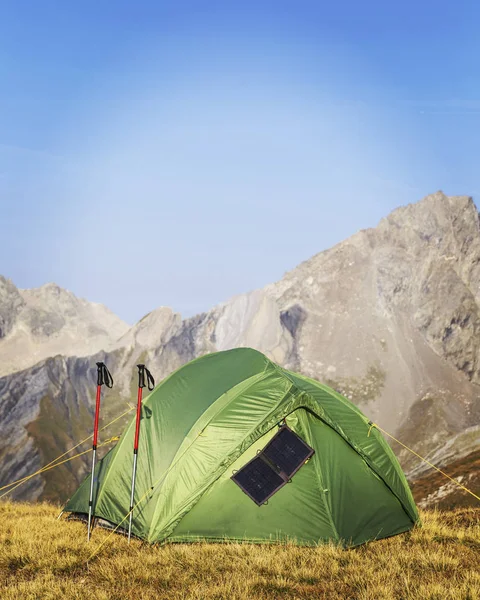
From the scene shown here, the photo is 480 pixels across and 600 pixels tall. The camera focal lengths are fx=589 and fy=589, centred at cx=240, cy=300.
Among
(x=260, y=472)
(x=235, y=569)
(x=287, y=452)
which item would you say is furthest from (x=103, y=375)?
(x=235, y=569)

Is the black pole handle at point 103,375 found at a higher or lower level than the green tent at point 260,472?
higher

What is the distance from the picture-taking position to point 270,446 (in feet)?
37.1

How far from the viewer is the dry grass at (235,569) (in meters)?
7.66

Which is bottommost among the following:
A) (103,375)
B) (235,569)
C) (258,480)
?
(235,569)

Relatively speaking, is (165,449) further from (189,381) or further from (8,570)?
(8,570)

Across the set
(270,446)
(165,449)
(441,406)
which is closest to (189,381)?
(165,449)

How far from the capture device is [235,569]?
8.70 m

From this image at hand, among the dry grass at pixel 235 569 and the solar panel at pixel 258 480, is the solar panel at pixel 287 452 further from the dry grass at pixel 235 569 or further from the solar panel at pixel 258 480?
the dry grass at pixel 235 569

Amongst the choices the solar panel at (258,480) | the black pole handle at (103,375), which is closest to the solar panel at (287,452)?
the solar panel at (258,480)

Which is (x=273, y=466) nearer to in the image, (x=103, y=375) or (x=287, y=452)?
(x=287, y=452)

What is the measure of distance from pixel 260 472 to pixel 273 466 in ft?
0.88

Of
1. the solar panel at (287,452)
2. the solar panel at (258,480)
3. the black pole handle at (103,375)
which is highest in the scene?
the black pole handle at (103,375)

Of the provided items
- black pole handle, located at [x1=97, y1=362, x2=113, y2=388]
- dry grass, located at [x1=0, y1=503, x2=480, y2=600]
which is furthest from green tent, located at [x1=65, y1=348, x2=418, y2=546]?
black pole handle, located at [x1=97, y1=362, x2=113, y2=388]

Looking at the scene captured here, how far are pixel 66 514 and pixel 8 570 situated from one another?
467cm
